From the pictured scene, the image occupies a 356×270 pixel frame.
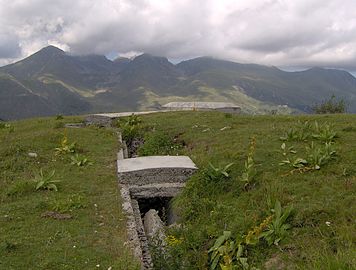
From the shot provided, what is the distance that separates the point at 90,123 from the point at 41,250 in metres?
17.6

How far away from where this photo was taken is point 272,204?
882 centimetres

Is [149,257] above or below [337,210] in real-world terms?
below

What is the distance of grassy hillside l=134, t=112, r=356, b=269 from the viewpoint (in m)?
7.14

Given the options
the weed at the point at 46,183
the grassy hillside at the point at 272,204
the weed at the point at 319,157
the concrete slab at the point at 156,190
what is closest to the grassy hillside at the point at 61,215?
the weed at the point at 46,183

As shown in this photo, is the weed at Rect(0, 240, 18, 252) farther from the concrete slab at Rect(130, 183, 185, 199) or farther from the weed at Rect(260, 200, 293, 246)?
the weed at Rect(260, 200, 293, 246)

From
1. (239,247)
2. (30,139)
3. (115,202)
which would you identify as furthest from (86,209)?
(30,139)

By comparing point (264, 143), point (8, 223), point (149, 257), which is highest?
point (264, 143)

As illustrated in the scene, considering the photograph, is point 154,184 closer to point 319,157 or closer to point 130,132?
point 319,157

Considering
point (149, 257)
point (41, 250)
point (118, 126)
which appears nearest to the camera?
point (41, 250)

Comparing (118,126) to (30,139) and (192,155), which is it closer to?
(30,139)

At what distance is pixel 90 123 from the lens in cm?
2441

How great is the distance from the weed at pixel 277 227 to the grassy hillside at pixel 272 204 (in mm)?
59

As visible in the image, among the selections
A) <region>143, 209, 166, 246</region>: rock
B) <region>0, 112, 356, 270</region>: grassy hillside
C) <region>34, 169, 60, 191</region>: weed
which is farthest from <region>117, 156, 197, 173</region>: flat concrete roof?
<region>34, 169, 60, 191</region>: weed

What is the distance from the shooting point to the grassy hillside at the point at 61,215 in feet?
23.0
